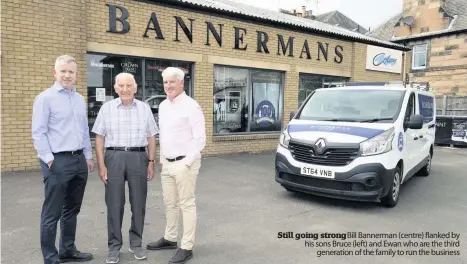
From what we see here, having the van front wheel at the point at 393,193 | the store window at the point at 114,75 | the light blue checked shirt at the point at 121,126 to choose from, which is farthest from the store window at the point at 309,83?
the light blue checked shirt at the point at 121,126

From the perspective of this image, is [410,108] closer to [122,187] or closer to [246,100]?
[122,187]

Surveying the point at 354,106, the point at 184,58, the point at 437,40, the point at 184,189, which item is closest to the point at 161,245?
the point at 184,189

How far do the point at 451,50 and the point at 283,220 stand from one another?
22.9 m

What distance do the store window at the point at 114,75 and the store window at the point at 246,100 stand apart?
63.8 inches

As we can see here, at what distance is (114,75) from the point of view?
26.4ft

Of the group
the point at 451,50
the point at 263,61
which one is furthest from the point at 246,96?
the point at 451,50

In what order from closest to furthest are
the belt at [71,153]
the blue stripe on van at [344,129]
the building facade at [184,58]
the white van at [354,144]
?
the belt at [71,153] → the white van at [354,144] → the blue stripe on van at [344,129] → the building facade at [184,58]

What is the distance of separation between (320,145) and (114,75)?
5170 mm

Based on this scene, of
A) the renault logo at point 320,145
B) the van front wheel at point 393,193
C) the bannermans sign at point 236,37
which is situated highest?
the bannermans sign at point 236,37

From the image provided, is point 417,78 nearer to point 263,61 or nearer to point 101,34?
point 263,61

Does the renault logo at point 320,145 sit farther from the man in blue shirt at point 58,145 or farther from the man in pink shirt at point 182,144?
the man in blue shirt at point 58,145

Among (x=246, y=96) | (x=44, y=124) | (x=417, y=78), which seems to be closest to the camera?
(x=44, y=124)

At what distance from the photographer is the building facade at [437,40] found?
2216cm

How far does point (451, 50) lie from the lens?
880 inches
